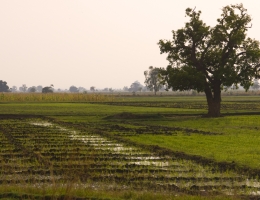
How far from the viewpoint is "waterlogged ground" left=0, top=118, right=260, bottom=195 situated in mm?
13043

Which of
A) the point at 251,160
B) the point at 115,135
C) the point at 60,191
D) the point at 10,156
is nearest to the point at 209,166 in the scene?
the point at 251,160

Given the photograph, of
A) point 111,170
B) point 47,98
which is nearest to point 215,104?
point 111,170

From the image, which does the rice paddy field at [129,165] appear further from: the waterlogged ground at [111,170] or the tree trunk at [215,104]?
the tree trunk at [215,104]

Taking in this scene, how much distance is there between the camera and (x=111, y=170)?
50.6 feet

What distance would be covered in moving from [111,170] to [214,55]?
31010mm

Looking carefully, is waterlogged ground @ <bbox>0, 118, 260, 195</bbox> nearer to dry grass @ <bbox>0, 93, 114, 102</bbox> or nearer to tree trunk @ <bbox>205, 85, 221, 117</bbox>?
tree trunk @ <bbox>205, 85, 221, 117</bbox>

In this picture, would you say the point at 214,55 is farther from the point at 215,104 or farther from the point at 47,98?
the point at 47,98

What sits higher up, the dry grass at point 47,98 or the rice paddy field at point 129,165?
the dry grass at point 47,98

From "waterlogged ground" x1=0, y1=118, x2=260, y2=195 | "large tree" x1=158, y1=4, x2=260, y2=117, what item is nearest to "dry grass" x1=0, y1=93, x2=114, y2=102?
"large tree" x1=158, y1=4, x2=260, y2=117

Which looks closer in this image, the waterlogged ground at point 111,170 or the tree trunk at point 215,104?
the waterlogged ground at point 111,170

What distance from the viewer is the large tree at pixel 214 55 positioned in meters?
43.5

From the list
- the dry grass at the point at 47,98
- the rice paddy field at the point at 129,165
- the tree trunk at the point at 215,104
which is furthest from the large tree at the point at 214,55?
the dry grass at the point at 47,98

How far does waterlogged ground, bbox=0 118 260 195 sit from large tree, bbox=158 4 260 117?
2305cm

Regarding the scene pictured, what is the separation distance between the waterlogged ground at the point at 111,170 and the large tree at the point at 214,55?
23.0 metres
